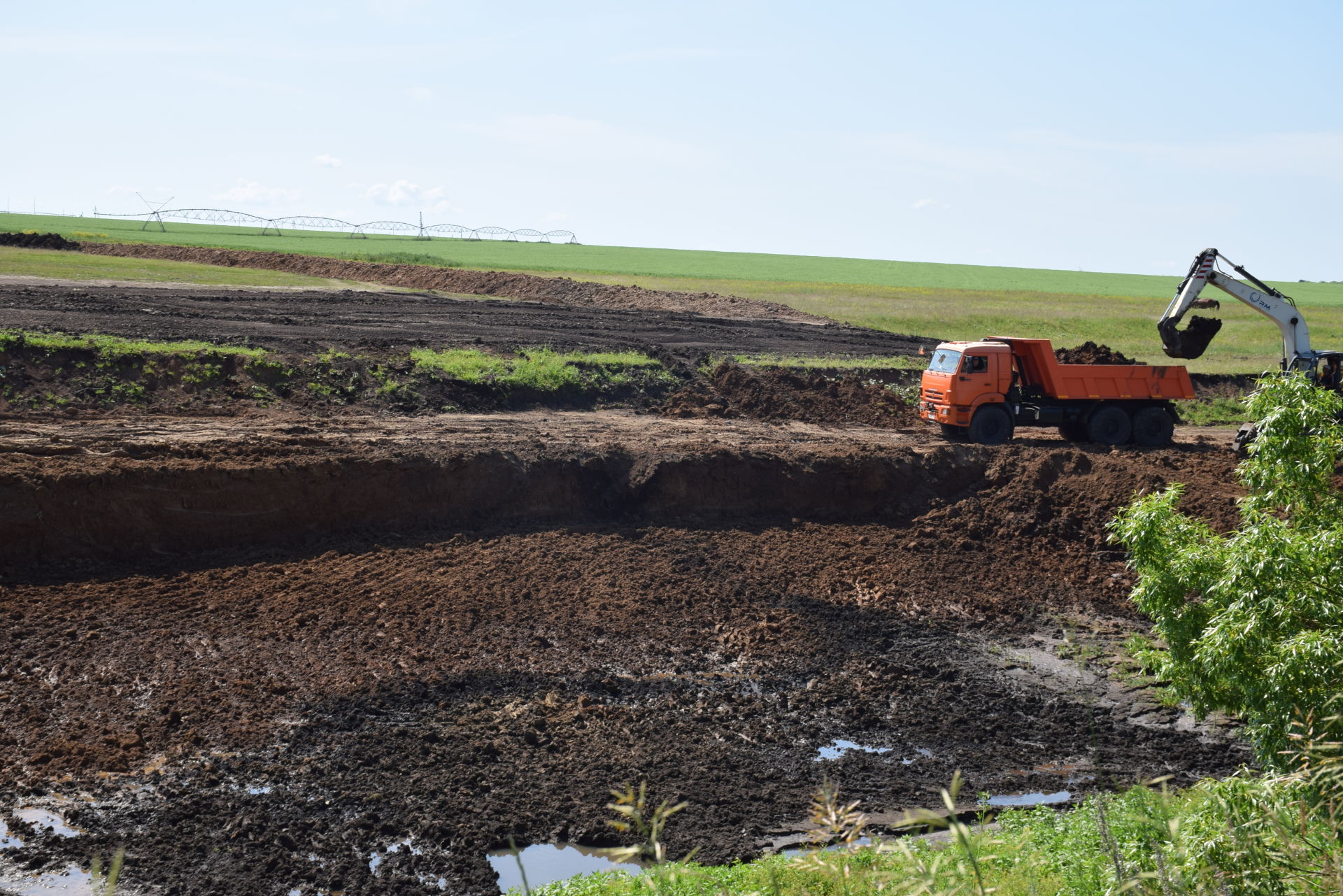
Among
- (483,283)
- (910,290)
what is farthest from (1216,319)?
(910,290)

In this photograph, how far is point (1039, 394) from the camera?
2273 centimetres

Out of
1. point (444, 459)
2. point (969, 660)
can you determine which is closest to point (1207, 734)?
point (969, 660)

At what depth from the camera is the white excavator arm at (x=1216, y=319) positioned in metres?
21.8

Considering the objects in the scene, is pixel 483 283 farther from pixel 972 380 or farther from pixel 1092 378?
pixel 1092 378

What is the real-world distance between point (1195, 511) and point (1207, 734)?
7835 millimetres

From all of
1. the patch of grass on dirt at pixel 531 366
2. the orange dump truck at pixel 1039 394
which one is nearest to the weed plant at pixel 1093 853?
the orange dump truck at pixel 1039 394

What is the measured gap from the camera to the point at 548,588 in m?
15.4

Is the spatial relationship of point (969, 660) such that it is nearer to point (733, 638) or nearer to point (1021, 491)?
point (733, 638)

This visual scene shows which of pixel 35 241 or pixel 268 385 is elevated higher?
pixel 35 241

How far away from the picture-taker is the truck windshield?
72.7 ft

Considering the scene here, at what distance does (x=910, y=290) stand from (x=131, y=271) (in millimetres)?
48390

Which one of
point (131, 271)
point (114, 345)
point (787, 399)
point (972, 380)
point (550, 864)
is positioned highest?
point (131, 271)

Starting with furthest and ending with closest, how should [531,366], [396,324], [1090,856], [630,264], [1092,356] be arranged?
[630,264] → [396,324] → [1092,356] → [531,366] → [1090,856]

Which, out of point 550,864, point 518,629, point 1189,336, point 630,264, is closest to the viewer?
point 550,864
